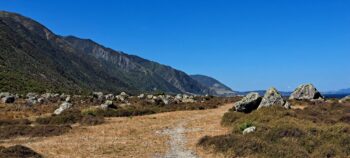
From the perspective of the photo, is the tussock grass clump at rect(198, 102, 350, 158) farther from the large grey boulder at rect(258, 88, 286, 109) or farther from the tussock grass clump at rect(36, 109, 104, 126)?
the tussock grass clump at rect(36, 109, 104, 126)

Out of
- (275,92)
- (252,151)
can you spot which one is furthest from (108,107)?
(252,151)

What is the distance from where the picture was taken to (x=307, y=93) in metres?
67.9

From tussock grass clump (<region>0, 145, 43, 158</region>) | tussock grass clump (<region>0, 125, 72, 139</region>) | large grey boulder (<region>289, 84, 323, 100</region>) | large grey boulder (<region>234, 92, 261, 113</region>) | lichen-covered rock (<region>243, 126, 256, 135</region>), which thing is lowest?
tussock grass clump (<region>0, 145, 43, 158</region>)

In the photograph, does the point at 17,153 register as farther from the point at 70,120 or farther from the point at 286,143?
the point at 70,120

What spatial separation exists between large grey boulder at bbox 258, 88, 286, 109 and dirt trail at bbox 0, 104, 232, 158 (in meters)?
5.70

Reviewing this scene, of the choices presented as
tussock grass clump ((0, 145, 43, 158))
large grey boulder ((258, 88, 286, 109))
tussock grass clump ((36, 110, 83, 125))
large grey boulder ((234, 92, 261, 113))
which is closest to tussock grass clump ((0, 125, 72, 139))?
tussock grass clump ((36, 110, 83, 125))

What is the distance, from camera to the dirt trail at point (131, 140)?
902 inches

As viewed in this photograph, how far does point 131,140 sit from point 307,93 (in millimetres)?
46817

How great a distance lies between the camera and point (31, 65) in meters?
160

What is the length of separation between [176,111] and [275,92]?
40.2 feet

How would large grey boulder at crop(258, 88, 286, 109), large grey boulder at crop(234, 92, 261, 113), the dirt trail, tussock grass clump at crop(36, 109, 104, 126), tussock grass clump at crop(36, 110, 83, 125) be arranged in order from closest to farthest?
the dirt trail → tussock grass clump at crop(36, 109, 104, 126) → tussock grass clump at crop(36, 110, 83, 125) → large grey boulder at crop(258, 88, 286, 109) → large grey boulder at crop(234, 92, 261, 113)

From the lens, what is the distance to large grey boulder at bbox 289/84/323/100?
67.2 m

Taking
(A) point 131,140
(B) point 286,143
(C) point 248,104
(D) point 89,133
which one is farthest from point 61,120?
(B) point 286,143

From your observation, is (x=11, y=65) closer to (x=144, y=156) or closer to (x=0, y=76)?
(x=0, y=76)
